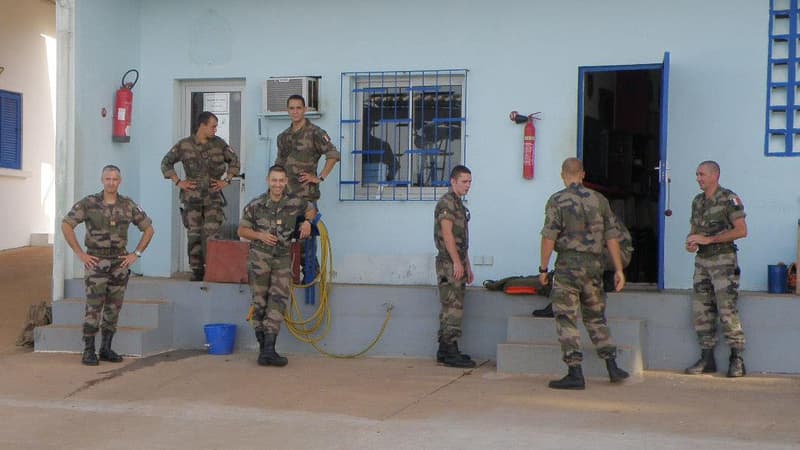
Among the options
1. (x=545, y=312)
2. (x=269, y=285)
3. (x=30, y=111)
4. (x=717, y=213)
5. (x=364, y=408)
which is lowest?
(x=364, y=408)

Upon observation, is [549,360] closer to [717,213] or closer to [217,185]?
[717,213]

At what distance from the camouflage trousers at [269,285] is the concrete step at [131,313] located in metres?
1.35

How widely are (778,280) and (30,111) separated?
37.0 feet

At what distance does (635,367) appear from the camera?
909cm

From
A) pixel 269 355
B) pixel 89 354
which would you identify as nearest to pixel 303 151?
pixel 269 355

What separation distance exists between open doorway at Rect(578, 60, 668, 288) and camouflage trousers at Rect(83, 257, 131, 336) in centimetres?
505

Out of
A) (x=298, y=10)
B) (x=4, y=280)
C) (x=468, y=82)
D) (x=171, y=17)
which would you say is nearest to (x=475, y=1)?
(x=468, y=82)

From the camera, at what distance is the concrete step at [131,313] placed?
34.6ft

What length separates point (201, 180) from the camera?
11.0 metres

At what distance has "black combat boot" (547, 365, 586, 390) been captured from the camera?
8539mm

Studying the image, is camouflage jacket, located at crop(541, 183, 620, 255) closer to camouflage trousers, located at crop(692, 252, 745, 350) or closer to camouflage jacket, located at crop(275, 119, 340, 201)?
camouflage trousers, located at crop(692, 252, 745, 350)

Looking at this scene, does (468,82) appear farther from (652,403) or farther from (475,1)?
(652,403)

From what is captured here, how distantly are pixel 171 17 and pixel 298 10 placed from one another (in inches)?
60.7

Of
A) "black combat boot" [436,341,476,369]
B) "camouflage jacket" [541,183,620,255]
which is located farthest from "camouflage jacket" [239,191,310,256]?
"camouflage jacket" [541,183,620,255]
